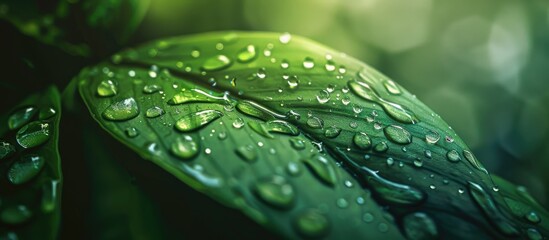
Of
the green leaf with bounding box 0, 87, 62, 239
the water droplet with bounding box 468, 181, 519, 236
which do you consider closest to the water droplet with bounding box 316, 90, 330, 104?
the water droplet with bounding box 468, 181, 519, 236

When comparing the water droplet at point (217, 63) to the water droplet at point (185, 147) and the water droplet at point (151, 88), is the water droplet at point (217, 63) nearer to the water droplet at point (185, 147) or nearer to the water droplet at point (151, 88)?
the water droplet at point (151, 88)

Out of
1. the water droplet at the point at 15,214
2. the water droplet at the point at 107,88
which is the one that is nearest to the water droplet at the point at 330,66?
the water droplet at the point at 107,88

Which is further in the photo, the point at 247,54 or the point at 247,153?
the point at 247,54

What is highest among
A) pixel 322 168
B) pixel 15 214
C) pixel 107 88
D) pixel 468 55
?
pixel 468 55

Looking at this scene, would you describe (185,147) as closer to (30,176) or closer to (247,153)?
(247,153)

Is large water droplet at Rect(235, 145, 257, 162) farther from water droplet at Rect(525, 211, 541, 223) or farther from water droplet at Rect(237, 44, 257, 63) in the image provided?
water droplet at Rect(525, 211, 541, 223)

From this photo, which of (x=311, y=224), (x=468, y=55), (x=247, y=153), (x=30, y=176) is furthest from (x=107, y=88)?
(x=468, y=55)
